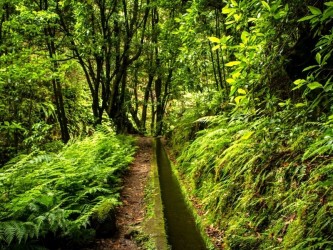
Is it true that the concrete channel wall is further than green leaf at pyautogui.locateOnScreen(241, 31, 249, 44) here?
Yes

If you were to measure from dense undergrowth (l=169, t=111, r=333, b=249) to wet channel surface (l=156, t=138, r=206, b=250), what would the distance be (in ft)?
1.25

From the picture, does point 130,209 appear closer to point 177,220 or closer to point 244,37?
point 177,220

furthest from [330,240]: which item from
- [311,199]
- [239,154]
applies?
[239,154]

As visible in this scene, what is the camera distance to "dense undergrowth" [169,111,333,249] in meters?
3.41

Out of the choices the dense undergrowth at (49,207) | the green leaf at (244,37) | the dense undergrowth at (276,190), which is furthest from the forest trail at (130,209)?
the green leaf at (244,37)

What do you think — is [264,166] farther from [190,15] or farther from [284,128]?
[190,15]

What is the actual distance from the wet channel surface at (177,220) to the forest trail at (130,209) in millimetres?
530

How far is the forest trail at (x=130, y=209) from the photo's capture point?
493 cm

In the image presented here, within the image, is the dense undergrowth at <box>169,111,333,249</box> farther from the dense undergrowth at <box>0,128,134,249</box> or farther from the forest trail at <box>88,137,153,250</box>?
the dense undergrowth at <box>0,128,134,249</box>

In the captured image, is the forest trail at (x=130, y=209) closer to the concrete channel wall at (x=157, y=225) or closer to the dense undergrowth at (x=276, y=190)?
the concrete channel wall at (x=157, y=225)

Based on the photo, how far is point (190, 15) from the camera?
684cm

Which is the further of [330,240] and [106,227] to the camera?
[106,227]

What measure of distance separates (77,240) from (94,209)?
61 centimetres

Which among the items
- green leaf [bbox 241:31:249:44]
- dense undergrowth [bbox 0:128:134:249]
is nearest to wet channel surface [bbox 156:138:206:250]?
dense undergrowth [bbox 0:128:134:249]
